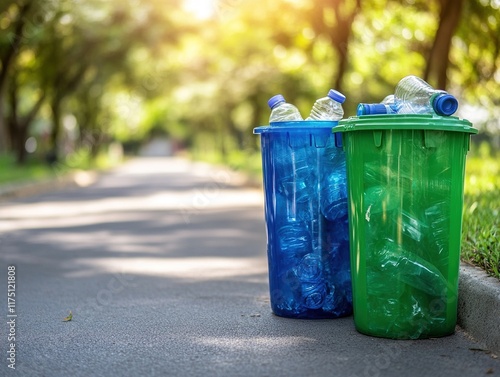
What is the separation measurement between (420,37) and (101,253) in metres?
18.0

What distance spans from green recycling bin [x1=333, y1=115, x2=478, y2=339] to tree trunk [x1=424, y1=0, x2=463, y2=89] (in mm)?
10897

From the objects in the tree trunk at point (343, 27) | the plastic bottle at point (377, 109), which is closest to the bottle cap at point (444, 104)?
the plastic bottle at point (377, 109)

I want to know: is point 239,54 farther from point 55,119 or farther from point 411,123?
point 411,123

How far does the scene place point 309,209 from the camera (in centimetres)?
492

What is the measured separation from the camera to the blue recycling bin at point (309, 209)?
4.91m

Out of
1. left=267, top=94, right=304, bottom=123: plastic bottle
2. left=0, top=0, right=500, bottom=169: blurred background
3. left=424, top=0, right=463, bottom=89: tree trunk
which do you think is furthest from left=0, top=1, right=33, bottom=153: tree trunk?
left=267, top=94, right=304, bottom=123: plastic bottle

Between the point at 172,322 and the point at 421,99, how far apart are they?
1.96 metres

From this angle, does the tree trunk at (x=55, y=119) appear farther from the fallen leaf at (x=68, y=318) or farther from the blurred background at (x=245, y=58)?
the fallen leaf at (x=68, y=318)

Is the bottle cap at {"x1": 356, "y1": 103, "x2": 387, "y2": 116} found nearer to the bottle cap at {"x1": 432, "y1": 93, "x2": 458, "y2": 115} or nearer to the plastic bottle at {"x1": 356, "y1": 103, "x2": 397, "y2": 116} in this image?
the plastic bottle at {"x1": 356, "y1": 103, "x2": 397, "y2": 116}

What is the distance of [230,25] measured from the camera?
90.0ft

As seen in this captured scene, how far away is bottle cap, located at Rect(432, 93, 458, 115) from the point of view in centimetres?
437

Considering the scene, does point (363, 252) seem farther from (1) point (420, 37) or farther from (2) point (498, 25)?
(1) point (420, 37)

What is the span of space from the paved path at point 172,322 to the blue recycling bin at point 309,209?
261 millimetres

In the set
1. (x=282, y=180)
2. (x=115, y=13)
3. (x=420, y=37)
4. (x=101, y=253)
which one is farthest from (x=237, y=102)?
(x=282, y=180)
